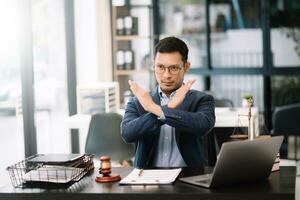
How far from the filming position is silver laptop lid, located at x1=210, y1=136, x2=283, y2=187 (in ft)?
6.12

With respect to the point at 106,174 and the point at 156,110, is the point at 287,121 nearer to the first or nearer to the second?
the point at 156,110

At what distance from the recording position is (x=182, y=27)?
669cm

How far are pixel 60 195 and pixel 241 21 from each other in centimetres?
499

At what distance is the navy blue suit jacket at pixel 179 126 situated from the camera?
2.29 meters

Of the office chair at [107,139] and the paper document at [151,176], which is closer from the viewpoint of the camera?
the paper document at [151,176]

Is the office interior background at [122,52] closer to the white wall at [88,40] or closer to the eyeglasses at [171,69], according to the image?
the white wall at [88,40]

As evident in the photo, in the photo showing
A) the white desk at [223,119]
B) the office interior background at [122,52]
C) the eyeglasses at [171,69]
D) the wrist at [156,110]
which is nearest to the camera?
the wrist at [156,110]

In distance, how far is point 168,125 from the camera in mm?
2365

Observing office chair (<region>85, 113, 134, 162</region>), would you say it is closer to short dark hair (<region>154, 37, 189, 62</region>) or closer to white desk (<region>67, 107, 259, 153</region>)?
white desk (<region>67, 107, 259, 153</region>)

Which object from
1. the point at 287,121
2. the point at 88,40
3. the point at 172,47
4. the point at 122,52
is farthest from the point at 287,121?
the point at 172,47

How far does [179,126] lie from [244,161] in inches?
17.0

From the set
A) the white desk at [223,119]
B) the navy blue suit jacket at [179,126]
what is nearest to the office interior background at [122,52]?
the white desk at [223,119]

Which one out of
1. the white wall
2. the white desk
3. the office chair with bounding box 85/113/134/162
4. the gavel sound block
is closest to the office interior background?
the white wall

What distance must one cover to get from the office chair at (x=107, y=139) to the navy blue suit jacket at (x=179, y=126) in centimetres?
161
